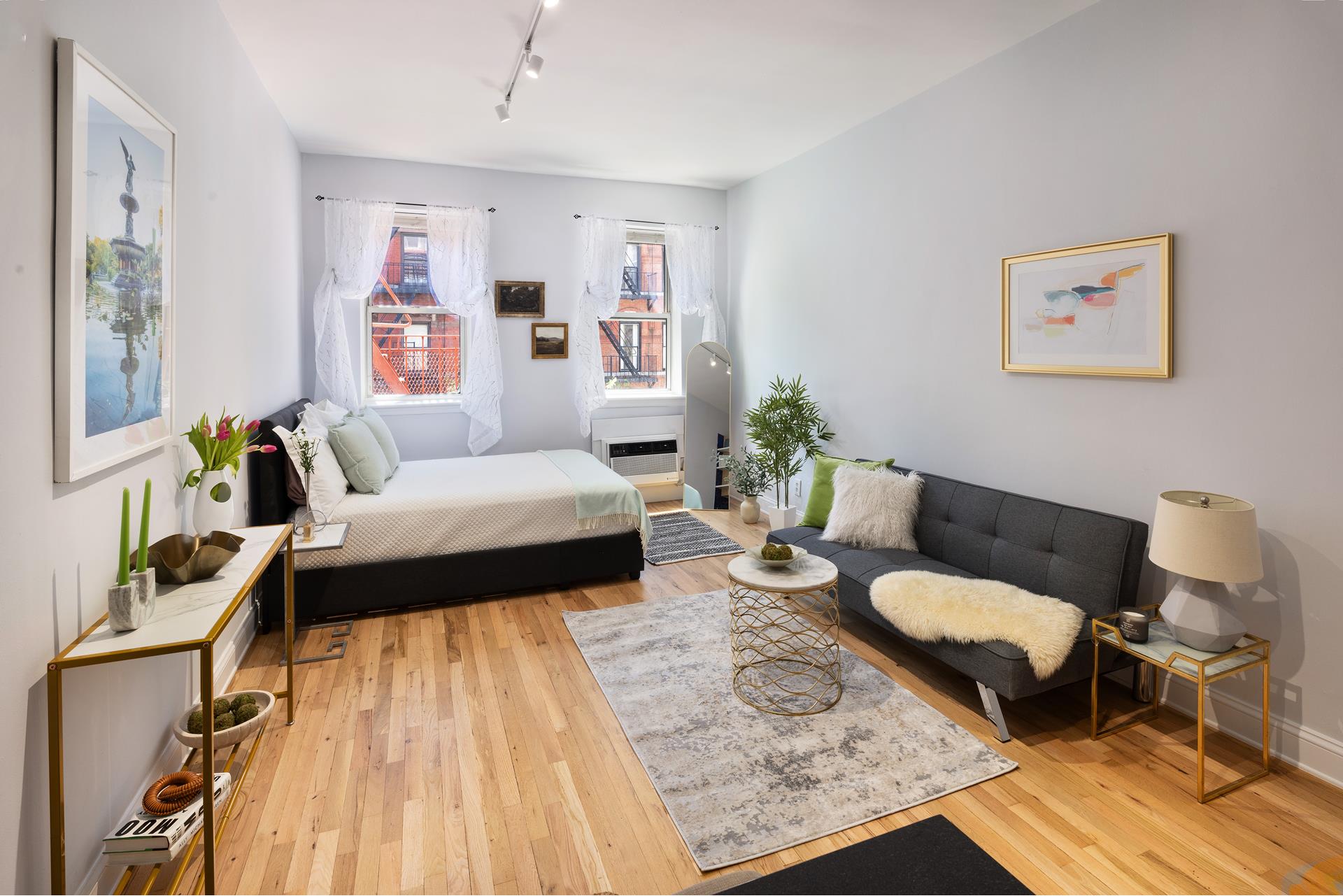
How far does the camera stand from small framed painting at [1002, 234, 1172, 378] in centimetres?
264

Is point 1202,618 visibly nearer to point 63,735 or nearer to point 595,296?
point 63,735

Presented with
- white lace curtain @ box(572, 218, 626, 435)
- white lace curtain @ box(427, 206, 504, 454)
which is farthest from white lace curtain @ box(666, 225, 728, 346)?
white lace curtain @ box(427, 206, 504, 454)

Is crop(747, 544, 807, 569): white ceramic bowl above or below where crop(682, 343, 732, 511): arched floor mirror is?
below

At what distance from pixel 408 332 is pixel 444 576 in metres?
2.50

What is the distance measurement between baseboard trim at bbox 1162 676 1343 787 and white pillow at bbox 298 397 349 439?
13.4ft

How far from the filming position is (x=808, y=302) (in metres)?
4.98

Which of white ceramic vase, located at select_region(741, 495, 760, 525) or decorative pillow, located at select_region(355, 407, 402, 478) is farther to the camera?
white ceramic vase, located at select_region(741, 495, 760, 525)

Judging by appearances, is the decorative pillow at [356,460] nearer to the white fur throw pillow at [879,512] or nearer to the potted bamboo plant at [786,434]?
the white fur throw pillow at [879,512]

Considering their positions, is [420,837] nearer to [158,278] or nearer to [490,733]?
[490,733]

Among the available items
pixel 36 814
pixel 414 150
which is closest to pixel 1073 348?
pixel 36 814

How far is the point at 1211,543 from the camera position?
2.15 m

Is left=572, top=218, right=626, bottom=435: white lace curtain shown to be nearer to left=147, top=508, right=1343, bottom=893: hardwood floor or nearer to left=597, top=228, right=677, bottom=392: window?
left=597, top=228, right=677, bottom=392: window

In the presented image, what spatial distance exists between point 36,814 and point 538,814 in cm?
118

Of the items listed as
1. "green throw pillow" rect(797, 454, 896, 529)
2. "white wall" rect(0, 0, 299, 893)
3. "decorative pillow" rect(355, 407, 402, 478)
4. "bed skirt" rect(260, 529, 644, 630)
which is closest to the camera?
"white wall" rect(0, 0, 299, 893)
